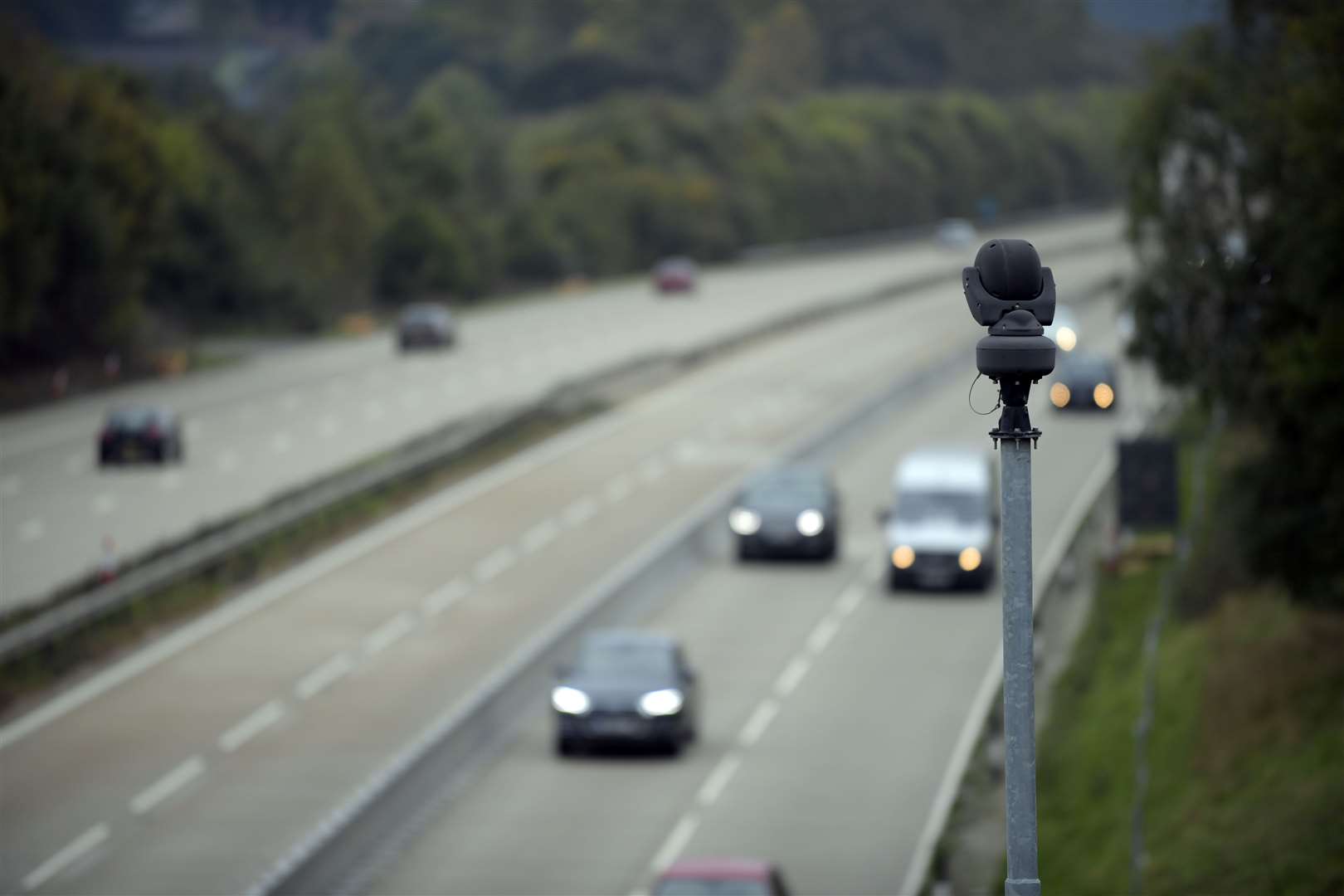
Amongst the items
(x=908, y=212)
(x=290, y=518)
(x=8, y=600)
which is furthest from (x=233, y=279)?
(x=908, y=212)

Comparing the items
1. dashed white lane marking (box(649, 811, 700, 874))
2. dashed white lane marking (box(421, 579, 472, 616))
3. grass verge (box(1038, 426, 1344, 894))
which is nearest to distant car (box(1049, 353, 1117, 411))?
grass verge (box(1038, 426, 1344, 894))

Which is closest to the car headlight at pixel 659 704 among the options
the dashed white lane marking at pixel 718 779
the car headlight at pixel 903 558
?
the dashed white lane marking at pixel 718 779

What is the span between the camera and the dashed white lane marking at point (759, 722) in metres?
27.3

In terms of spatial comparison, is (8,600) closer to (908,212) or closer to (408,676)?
(408,676)

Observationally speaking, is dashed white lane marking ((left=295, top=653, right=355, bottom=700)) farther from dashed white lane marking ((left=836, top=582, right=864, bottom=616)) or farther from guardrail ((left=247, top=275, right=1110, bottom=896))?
dashed white lane marking ((left=836, top=582, right=864, bottom=616))

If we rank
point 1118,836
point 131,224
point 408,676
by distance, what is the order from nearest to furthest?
point 1118,836 → point 408,676 → point 131,224

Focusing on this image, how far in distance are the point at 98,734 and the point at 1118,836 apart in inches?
478

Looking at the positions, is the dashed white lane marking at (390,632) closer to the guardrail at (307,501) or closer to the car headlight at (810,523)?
the guardrail at (307,501)

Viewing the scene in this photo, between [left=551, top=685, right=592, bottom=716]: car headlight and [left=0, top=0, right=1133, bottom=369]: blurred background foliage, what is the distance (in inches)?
1282

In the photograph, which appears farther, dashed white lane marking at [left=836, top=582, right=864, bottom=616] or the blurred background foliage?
the blurred background foliage

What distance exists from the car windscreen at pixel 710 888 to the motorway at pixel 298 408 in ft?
61.9

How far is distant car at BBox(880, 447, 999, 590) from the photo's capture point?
3572 centimetres

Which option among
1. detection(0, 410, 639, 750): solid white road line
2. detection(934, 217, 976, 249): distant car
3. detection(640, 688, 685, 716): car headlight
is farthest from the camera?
detection(934, 217, 976, 249): distant car

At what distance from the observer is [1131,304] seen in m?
35.2
